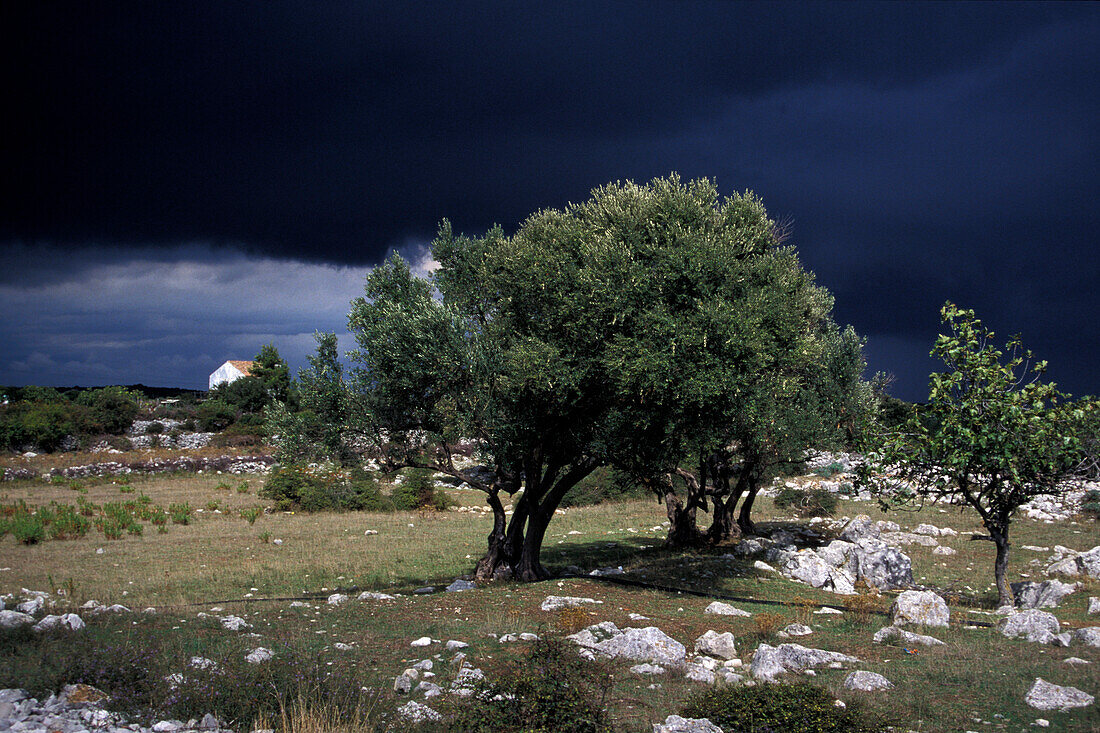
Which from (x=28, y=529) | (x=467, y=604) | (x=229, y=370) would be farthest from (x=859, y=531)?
(x=229, y=370)

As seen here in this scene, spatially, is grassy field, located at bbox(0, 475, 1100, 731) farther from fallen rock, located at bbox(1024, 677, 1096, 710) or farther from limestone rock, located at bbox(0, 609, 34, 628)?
limestone rock, located at bbox(0, 609, 34, 628)

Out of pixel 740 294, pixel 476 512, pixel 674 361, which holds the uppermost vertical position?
pixel 740 294

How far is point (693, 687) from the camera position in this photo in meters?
11.0

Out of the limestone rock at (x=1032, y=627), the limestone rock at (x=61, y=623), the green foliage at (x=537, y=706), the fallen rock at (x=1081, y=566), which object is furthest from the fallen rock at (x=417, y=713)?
the fallen rock at (x=1081, y=566)

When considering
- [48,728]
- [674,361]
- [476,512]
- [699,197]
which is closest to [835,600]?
[674,361]

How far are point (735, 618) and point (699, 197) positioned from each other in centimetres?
1174

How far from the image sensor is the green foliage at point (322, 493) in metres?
43.3

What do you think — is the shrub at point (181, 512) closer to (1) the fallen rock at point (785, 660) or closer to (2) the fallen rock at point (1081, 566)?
(1) the fallen rock at point (785, 660)

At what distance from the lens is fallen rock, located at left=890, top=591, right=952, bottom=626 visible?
15219mm

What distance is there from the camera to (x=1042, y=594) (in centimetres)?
1867

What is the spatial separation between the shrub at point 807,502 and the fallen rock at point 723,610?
2576 centimetres

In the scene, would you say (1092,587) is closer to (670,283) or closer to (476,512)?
(670,283)

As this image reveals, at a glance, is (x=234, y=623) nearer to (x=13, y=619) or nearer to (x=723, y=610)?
(x=13, y=619)

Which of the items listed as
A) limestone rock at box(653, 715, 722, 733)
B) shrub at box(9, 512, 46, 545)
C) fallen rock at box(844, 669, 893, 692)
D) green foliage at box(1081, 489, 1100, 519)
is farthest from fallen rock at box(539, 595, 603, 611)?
green foliage at box(1081, 489, 1100, 519)
